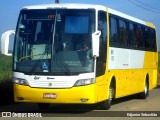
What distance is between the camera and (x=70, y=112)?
566 inches

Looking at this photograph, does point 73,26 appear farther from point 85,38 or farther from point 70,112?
point 70,112

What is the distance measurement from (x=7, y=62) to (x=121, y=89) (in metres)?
35.0

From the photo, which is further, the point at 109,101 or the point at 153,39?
the point at 153,39

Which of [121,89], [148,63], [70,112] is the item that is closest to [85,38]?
[70,112]

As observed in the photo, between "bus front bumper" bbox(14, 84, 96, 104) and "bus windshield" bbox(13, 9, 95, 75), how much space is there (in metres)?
0.51

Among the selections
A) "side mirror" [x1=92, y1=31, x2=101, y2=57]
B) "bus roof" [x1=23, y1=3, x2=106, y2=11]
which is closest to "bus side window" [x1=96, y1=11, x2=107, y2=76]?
"bus roof" [x1=23, y1=3, x2=106, y2=11]

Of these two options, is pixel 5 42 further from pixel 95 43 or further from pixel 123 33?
pixel 123 33

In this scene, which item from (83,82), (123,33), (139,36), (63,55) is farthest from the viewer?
(139,36)

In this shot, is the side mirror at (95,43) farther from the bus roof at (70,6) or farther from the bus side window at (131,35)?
the bus side window at (131,35)

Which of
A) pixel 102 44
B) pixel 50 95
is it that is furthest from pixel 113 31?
pixel 50 95

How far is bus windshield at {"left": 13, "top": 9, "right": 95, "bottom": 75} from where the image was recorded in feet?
43.1

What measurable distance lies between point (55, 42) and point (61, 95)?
1.61m

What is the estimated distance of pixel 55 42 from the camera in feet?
43.6

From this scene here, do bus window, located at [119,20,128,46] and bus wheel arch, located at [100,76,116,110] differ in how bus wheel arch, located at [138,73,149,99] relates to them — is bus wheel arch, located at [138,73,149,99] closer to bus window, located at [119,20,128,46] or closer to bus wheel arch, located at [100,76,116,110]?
bus window, located at [119,20,128,46]
